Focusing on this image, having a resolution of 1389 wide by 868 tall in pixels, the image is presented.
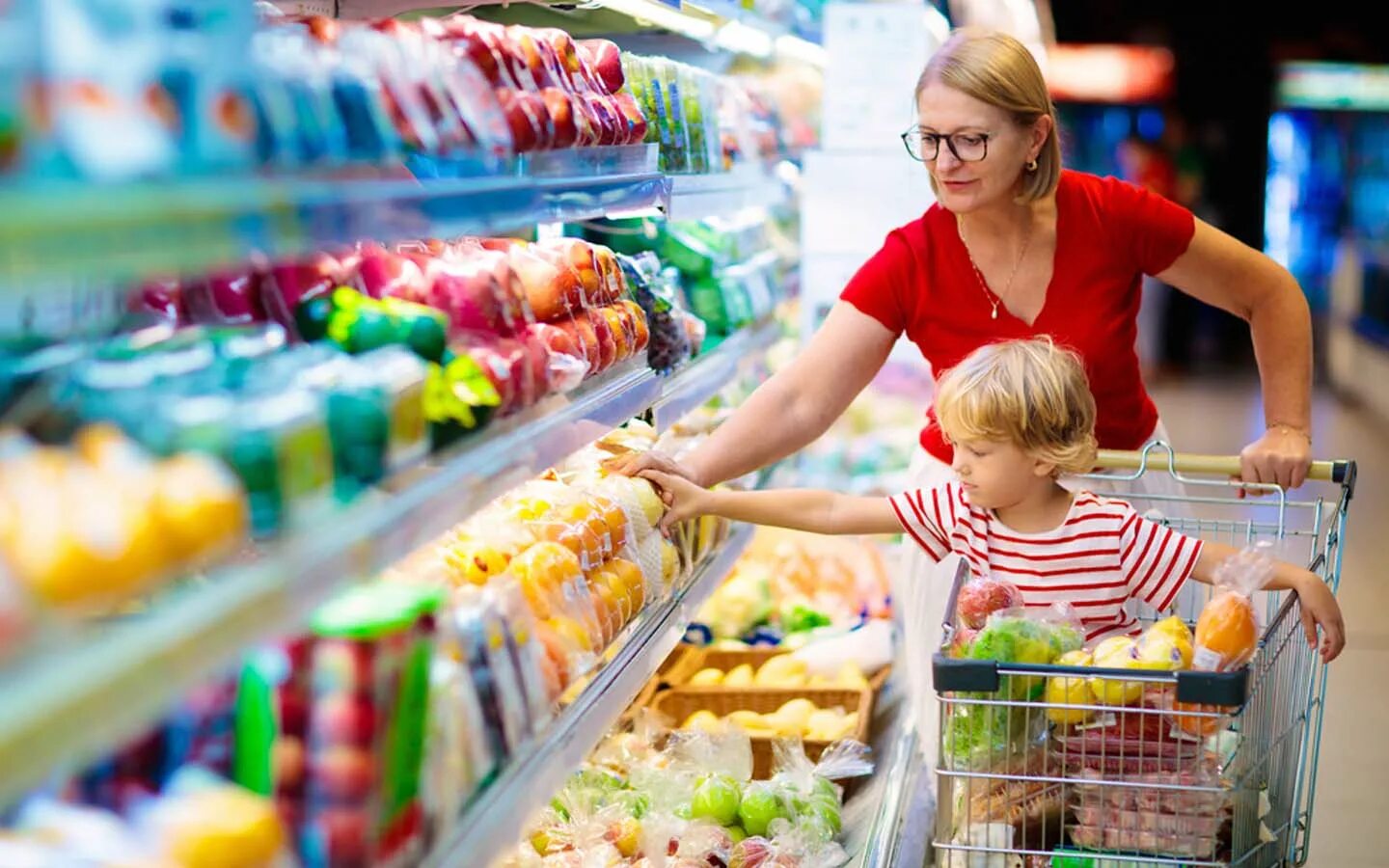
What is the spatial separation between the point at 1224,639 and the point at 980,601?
432 mm

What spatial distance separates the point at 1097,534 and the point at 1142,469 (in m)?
0.20

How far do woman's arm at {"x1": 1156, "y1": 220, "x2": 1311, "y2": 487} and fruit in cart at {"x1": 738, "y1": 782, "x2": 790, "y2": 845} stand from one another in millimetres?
1263

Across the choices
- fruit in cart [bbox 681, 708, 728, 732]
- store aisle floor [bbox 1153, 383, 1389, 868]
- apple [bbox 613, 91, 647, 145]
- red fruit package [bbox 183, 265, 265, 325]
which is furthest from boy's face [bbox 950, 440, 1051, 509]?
store aisle floor [bbox 1153, 383, 1389, 868]

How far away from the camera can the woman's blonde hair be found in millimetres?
2959

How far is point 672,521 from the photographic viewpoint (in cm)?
295

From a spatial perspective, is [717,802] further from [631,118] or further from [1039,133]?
[1039,133]

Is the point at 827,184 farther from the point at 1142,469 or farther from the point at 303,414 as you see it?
the point at 303,414

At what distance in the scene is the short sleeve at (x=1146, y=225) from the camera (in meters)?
3.18

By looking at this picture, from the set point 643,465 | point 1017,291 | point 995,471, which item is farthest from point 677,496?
point 1017,291

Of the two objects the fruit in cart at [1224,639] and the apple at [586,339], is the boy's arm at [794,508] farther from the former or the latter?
the fruit in cart at [1224,639]

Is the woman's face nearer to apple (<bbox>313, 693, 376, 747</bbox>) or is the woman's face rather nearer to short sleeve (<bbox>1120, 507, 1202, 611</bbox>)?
short sleeve (<bbox>1120, 507, 1202, 611</bbox>)

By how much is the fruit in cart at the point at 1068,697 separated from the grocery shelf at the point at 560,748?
0.66 meters

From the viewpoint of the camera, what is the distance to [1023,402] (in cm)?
264

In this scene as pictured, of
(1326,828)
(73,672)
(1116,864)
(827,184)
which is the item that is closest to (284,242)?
(73,672)
